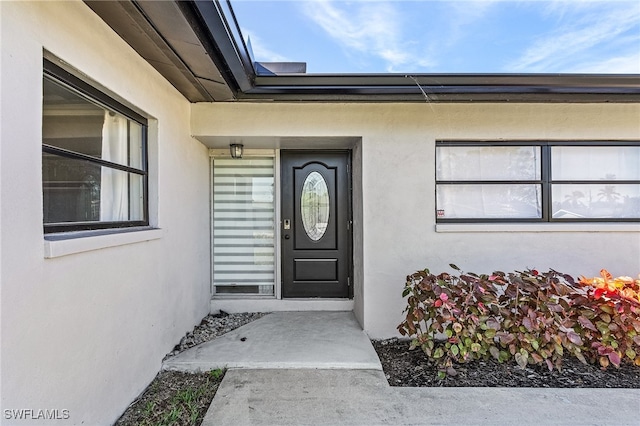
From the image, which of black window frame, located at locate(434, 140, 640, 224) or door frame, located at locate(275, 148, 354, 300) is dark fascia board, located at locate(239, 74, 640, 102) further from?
door frame, located at locate(275, 148, 354, 300)

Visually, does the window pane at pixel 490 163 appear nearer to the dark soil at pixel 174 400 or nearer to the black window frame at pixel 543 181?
the black window frame at pixel 543 181

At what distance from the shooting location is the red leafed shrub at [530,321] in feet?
9.43

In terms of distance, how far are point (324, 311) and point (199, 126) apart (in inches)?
123

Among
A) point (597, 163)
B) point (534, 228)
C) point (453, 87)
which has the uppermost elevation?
point (453, 87)

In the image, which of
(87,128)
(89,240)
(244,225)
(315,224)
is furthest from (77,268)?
(315,224)

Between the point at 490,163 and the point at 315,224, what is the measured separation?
8.43 feet

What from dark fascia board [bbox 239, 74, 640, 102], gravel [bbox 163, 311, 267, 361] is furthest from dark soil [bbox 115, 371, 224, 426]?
dark fascia board [bbox 239, 74, 640, 102]

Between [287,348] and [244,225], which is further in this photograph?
[244,225]

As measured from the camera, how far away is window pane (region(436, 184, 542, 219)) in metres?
4.02

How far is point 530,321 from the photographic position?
2.87 metres

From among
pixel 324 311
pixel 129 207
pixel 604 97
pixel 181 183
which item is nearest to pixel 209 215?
pixel 181 183

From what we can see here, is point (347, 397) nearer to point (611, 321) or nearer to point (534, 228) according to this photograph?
point (611, 321)

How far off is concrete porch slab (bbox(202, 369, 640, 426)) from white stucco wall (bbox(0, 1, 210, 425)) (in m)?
0.85

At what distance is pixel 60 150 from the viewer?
197 centimetres
